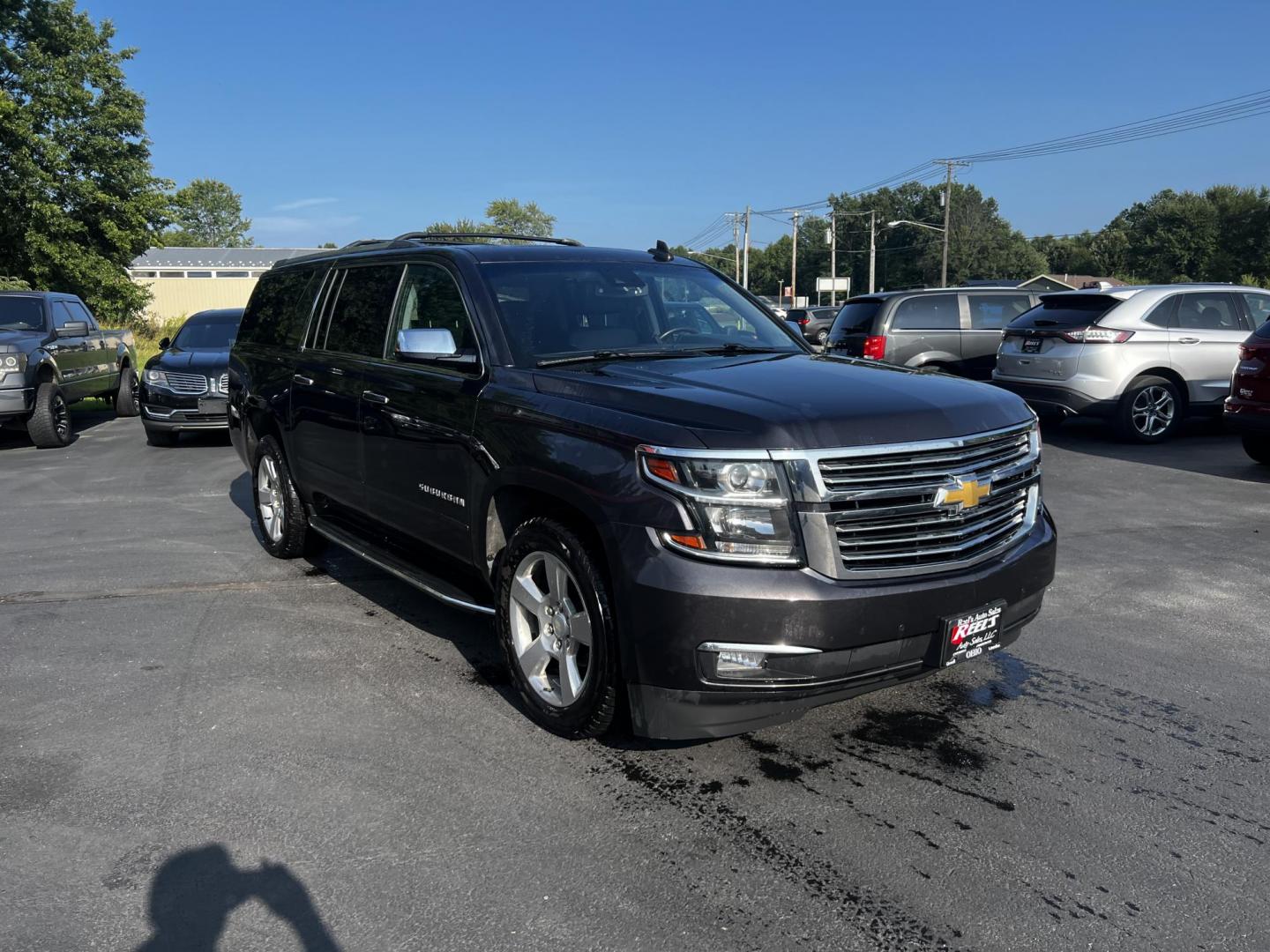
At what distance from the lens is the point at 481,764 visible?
3.82 meters

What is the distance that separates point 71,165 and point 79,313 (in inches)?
789

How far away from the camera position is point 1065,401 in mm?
11695

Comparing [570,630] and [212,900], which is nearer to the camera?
[212,900]

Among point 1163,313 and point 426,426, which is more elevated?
point 1163,313

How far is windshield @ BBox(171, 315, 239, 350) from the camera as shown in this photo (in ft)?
46.0

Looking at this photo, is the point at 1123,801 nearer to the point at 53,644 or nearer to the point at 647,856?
the point at 647,856

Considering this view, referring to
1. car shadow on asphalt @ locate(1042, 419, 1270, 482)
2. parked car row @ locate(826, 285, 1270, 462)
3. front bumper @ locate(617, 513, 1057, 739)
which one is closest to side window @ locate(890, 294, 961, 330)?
parked car row @ locate(826, 285, 1270, 462)

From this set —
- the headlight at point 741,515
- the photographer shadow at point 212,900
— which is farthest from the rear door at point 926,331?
the photographer shadow at point 212,900

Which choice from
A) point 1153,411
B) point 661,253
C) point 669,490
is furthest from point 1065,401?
point 669,490

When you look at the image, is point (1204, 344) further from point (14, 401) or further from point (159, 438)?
point (14, 401)

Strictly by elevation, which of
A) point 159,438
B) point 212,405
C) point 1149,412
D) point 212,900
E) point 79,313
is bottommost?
point 212,900

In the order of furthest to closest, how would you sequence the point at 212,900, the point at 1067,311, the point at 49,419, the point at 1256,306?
the point at 49,419 → the point at 1256,306 → the point at 1067,311 → the point at 212,900

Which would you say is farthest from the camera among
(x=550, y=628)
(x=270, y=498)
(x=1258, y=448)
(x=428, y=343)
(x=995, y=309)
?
(x=995, y=309)

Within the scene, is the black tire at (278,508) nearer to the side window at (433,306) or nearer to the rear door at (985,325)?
the side window at (433,306)
